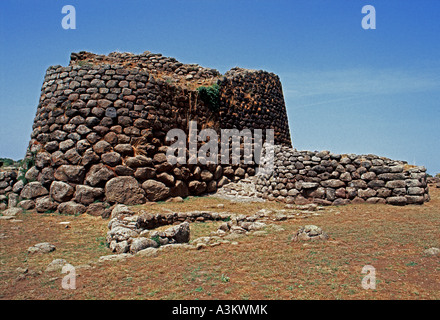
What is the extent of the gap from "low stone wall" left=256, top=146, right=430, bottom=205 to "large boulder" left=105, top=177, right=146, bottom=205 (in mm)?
5121

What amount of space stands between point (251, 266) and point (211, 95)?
33.8 ft

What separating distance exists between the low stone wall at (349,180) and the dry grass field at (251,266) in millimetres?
2446

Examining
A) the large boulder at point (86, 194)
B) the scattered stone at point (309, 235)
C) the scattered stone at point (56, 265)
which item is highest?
the large boulder at point (86, 194)

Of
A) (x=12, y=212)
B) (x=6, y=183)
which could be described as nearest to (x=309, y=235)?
(x=12, y=212)

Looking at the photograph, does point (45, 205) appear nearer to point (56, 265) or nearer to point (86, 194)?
point (86, 194)

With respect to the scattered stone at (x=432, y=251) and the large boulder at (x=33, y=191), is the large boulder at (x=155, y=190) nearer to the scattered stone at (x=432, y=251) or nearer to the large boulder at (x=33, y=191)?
the large boulder at (x=33, y=191)

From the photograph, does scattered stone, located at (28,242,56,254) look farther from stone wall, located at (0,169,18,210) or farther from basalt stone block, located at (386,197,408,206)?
basalt stone block, located at (386,197,408,206)

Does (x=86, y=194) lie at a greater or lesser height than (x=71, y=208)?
greater

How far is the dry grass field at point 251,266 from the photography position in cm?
423

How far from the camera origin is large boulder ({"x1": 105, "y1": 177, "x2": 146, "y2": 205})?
1065 centimetres

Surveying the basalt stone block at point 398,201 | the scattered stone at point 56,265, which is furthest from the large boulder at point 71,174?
the basalt stone block at point 398,201

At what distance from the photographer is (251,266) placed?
518cm
